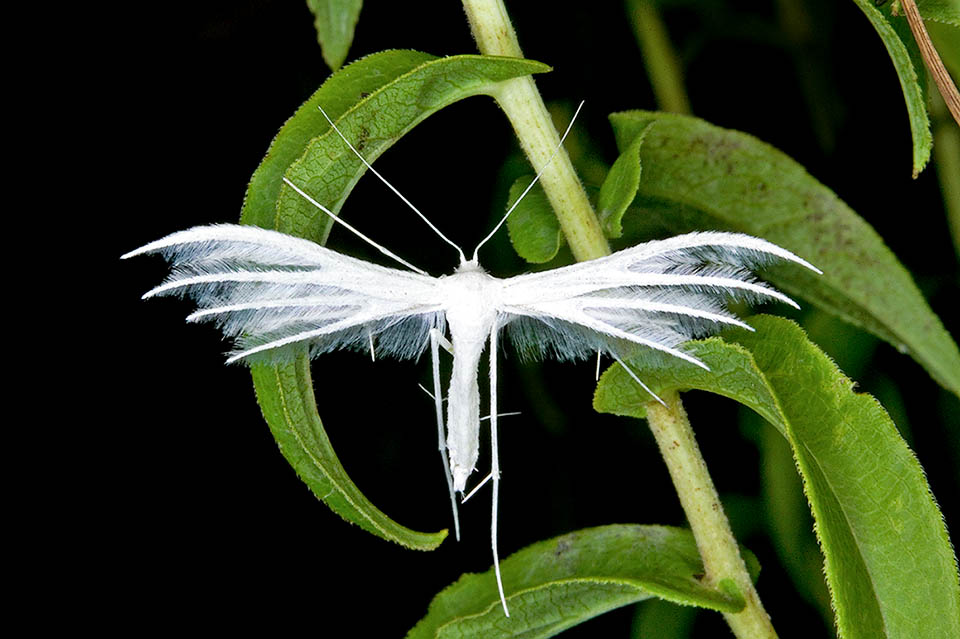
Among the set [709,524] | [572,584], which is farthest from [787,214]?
[572,584]

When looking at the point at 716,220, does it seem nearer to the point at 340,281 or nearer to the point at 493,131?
the point at 340,281

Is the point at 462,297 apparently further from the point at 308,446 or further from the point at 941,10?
the point at 941,10

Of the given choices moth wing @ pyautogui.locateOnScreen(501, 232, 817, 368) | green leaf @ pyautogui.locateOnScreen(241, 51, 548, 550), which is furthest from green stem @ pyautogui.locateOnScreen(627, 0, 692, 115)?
green leaf @ pyautogui.locateOnScreen(241, 51, 548, 550)

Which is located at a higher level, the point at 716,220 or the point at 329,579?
the point at 716,220

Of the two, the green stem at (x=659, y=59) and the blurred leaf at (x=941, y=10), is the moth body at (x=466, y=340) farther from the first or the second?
the green stem at (x=659, y=59)

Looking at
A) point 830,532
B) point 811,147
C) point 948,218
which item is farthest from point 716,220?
point 811,147

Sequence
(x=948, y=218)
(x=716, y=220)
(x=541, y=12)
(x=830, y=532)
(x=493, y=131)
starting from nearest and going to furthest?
(x=830, y=532) < (x=716, y=220) < (x=948, y=218) < (x=493, y=131) < (x=541, y=12)

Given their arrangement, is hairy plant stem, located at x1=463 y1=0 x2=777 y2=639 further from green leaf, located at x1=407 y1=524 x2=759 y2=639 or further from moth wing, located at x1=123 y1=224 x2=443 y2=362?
moth wing, located at x1=123 y1=224 x2=443 y2=362

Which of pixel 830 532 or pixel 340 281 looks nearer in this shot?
pixel 830 532
